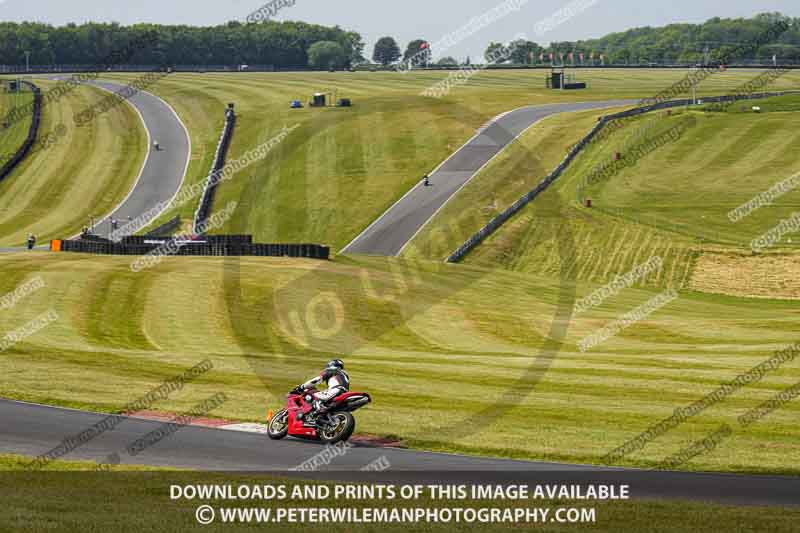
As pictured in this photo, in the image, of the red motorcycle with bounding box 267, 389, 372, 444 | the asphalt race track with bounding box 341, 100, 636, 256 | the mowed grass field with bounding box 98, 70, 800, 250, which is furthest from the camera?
A: the mowed grass field with bounding box 98, 70, 800, 250

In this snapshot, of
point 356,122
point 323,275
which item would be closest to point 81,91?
point 356,122

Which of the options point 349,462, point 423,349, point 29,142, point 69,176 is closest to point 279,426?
point 349,462

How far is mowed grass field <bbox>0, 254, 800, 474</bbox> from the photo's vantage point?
2777cm

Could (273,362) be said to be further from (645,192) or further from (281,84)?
(281,84)

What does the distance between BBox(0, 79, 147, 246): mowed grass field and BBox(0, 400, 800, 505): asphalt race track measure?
65482mm

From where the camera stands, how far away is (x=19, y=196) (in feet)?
339

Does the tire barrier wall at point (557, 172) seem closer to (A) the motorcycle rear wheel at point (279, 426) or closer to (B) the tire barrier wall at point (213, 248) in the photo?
(B) the tire barrier wall at point (213, 248)

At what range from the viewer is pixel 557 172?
96.3m

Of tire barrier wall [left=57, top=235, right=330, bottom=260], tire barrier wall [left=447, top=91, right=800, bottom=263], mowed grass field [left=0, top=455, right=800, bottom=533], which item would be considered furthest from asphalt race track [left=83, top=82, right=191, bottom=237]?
mowed grass field [left=0, top=455, right=800, bottom=533]

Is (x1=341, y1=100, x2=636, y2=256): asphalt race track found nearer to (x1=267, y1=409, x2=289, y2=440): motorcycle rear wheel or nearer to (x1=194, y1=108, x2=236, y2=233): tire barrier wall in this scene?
(x1=194, y1=108, x2=236, y2=233): tire barrier wall

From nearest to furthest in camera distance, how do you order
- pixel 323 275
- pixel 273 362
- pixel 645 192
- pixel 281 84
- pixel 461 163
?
pixel 273 362 → pixel 323 275 → pixel 645 192 → pixel 461 163 → pixel 281 84

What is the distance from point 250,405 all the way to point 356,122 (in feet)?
299

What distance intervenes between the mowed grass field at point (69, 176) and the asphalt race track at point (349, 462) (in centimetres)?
6548

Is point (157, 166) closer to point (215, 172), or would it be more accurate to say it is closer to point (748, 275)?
point (215, 172)
